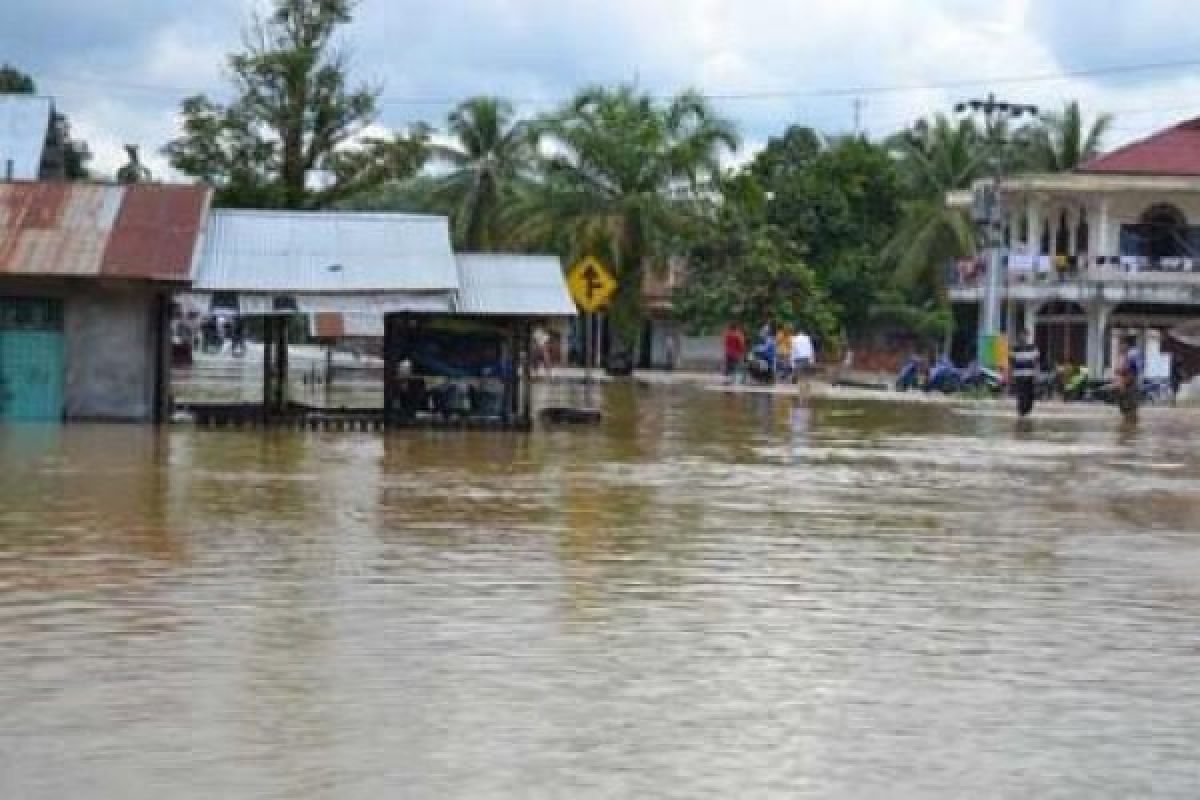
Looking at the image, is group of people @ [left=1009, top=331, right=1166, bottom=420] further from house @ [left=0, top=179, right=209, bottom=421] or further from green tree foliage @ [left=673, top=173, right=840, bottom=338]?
house @ [left=0, top=179, right=209, bottom=421]

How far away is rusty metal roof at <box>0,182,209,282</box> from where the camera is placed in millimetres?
27172

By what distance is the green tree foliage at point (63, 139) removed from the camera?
144ft

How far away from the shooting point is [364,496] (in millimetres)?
17875

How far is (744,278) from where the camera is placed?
→ 60.3 meters

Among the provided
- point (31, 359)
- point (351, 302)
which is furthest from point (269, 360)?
point (31, 359)

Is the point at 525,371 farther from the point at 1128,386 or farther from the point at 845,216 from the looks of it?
the point at 845,216

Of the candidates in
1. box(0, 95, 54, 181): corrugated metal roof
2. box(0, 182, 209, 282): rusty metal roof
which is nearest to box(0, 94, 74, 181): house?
box(0, 95, 54, 181): corrugated metal roof

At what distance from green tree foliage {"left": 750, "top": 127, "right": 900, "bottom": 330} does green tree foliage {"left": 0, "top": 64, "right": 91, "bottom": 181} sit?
22.1 meters

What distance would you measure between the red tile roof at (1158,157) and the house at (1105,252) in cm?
3

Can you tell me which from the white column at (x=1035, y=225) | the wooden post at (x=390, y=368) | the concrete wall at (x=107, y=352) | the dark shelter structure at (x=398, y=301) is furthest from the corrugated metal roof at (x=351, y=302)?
the white column at (x=1035, y=225)

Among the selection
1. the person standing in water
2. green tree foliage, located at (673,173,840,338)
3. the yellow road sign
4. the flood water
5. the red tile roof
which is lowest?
the flood water

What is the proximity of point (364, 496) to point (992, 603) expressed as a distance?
7.35 meters

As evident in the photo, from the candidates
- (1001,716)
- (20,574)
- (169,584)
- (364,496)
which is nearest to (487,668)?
(1001,716)

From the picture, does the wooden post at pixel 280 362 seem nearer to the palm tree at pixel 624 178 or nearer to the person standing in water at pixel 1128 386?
the person standing in water at pixel 1128 386
